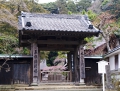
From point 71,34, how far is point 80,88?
3281 mm

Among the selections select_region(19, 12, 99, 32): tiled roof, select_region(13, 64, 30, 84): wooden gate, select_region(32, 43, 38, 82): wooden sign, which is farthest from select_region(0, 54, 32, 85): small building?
select_region(19, 12, 99, 32): tiled roof

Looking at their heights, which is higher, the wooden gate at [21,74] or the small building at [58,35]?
the small building at [58,35]

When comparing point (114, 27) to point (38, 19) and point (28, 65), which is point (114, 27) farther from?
point (28, 65)

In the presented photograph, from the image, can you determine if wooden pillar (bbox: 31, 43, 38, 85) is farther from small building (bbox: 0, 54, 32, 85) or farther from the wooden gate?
the wooden gate

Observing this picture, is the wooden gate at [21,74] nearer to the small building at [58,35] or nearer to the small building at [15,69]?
the small building at [15,69]

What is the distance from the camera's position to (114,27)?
2419 cm

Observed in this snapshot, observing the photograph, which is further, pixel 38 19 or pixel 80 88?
pixel 38 19

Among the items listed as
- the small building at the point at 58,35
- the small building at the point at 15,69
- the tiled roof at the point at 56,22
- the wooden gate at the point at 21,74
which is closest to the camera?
the small building at the point at 58,35

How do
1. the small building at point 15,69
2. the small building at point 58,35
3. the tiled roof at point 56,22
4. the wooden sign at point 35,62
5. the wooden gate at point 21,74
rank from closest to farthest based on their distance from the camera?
the small building at point 58,35 < the wooden sign at point 35,62 < the tiled roof at point 56,22 < the small building at point 15,69 < the wooden gate at point 21,74

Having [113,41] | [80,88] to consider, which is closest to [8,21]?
[80,88]

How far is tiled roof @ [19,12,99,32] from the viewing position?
47.5 feet

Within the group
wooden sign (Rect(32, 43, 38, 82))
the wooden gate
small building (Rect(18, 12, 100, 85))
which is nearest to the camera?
small building (Rect(18, 12, 100, 85))

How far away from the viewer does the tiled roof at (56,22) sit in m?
14.5

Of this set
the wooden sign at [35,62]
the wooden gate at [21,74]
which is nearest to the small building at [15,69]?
the wooden gate at [21,74]
